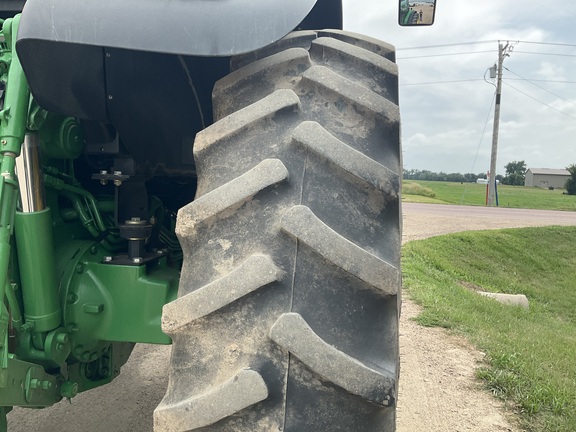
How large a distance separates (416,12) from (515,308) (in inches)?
240

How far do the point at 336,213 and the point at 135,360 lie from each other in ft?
9.41

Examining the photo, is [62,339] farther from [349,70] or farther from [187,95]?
[349,70]

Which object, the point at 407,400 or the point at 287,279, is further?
the point at 407,400

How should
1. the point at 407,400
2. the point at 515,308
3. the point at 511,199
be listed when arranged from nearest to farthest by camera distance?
1. the point at 407,400
2. the point at 515,308
3. the point at 511,199

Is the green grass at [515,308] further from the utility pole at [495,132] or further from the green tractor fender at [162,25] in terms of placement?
the utility pole at [495,132]

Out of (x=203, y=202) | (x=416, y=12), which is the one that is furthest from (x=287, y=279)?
(x=416, y=12)

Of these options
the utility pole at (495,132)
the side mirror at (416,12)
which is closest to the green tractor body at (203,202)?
the side mirror at (416,12)

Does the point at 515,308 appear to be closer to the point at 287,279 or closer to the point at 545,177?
the point at 287,279

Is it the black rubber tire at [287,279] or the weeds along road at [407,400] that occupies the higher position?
the black rubber tire at [287,279]

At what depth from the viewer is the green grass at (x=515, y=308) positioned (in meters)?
3.19

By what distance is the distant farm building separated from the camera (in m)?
63.1

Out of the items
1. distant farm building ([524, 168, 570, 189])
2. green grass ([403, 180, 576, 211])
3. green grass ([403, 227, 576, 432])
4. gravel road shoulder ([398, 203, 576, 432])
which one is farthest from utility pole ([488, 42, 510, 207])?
distant farm building ([524, 168, 570, 189])

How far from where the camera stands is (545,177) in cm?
6462

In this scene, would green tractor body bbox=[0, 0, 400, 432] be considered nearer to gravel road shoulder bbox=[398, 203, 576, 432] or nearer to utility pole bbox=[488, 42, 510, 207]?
gravel road shoulder bbox=[398, 203, 576, 432]
